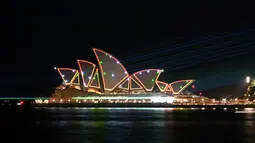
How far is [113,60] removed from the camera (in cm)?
7300

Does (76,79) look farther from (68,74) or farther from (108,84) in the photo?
(108,84)

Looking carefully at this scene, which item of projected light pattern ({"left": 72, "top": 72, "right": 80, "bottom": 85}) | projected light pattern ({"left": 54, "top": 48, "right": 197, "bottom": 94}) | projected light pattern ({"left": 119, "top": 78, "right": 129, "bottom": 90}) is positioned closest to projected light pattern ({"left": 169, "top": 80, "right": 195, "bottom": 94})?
projected light pattern ({"left": 54, "top": 48, "right": 197, "bottom": 94})

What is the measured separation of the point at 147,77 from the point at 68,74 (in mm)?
14760

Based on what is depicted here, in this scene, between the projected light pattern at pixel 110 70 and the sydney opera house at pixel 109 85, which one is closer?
the projected light pattern at pixel 110 70

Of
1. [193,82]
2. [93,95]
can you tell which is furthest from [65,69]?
[193,82]

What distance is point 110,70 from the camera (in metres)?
73.7

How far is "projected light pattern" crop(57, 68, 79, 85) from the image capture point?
77250 millimetres

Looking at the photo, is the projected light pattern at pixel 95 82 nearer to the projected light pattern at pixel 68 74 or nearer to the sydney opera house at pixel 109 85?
the sydney opera house at pixel 109 85

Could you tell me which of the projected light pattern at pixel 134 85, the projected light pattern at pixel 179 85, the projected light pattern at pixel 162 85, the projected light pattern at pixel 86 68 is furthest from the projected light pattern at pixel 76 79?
the projected light pattern at pixel 179 85

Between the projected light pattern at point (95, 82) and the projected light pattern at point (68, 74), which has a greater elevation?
the projected light pattern at point (68, 74)

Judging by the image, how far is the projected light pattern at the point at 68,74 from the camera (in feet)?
253

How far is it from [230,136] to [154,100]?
58.1 metres

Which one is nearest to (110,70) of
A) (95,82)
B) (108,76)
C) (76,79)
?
(108,76)

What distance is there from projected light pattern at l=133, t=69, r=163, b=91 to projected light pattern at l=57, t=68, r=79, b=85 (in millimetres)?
11153
